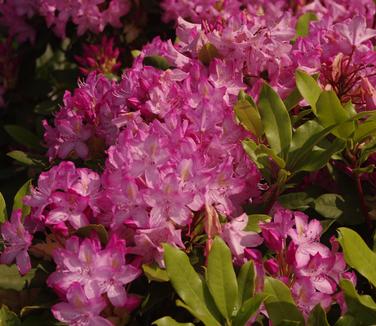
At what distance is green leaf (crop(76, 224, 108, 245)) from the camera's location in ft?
4.35

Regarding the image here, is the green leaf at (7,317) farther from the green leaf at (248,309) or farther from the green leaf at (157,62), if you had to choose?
the green leaf at (157,62)

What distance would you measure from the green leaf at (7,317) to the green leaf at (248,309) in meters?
0.42

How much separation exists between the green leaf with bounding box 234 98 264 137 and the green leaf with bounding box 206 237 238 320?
37 centimetres

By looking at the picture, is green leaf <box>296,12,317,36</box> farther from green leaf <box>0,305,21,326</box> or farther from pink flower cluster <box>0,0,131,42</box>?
green leaf <box>0,305,21,326</box>

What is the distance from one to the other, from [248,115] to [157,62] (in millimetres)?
476

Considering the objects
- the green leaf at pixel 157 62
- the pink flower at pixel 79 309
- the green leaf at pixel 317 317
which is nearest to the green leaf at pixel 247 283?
the green leaf at pixel 317 317

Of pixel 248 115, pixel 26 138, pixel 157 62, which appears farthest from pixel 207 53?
pixel 26 138

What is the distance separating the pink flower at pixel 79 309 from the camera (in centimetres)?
124

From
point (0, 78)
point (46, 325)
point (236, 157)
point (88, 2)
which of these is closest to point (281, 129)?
point (236, 157)

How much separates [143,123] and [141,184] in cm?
27

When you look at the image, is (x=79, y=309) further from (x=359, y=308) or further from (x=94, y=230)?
(x=359, y=308)

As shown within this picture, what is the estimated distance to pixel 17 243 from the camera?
4.60 ft

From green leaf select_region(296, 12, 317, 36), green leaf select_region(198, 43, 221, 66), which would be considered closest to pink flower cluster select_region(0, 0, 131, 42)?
green leaf select_region(296, 12, 317, 36)

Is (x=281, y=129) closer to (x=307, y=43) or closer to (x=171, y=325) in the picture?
(x=307, y=43)
